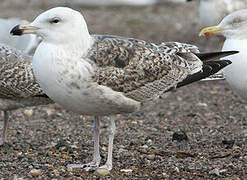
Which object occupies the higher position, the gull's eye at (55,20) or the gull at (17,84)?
the gull's eye at (55,20)

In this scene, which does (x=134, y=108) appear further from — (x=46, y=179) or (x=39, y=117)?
(x=39, y=117)

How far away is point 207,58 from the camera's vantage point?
563 cm

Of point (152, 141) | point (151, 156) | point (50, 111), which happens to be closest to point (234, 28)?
point (152, 141)

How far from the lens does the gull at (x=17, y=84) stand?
5.86m

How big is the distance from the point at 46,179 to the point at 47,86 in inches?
31.5

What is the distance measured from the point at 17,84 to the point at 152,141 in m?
1.56

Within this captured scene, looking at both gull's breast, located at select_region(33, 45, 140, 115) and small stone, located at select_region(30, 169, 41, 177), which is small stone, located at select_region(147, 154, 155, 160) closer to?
gull's breast, located at select_region(33, 45, 140, 115)

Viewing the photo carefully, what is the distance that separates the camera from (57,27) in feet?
15.7

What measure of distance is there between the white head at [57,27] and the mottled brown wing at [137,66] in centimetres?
23

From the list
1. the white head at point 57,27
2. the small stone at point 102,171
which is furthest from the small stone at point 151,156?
the white head at point 57,27

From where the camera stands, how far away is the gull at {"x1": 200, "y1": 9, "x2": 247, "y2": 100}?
20.0ft

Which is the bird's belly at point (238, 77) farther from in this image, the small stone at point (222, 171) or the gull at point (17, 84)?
the gull at point (17, 84)

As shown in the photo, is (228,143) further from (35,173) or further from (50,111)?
(50,111)

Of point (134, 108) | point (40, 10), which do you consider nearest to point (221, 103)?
point (134, 108)
